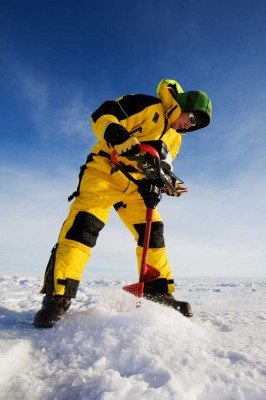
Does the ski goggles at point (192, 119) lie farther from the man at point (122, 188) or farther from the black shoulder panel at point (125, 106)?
the black shoulder panel at point (125, 106)

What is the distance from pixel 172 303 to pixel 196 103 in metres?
1.82

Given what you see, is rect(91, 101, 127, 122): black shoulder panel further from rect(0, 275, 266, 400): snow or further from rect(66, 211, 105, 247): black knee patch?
rect(0, 275, 266, 400): snow

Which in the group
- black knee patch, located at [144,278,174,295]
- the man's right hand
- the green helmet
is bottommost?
black knee patch, located at [144,278,174,295]

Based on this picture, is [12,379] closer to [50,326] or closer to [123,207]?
[50,326]

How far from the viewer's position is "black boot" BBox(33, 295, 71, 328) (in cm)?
269

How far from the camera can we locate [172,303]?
3287 millimetres

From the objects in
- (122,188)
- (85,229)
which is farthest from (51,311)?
(122,188)

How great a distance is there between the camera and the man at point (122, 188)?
3088 millimetres

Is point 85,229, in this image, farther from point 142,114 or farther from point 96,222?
point 142,114

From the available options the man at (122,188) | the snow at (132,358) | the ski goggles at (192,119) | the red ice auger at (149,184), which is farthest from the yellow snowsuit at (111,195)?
the snow at (132,358)

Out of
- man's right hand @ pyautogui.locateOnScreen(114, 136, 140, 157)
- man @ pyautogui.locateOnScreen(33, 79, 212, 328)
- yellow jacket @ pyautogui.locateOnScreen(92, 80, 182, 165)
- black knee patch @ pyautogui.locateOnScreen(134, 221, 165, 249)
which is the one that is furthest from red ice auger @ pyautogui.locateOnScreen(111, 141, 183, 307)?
black knee patch @ pyautogui.locateOnScreen(134, 221, 165, 249)

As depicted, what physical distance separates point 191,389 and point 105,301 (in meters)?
1.79

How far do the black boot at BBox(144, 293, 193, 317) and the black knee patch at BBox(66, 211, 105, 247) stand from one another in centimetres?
76

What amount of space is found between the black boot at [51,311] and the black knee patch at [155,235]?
95cm
